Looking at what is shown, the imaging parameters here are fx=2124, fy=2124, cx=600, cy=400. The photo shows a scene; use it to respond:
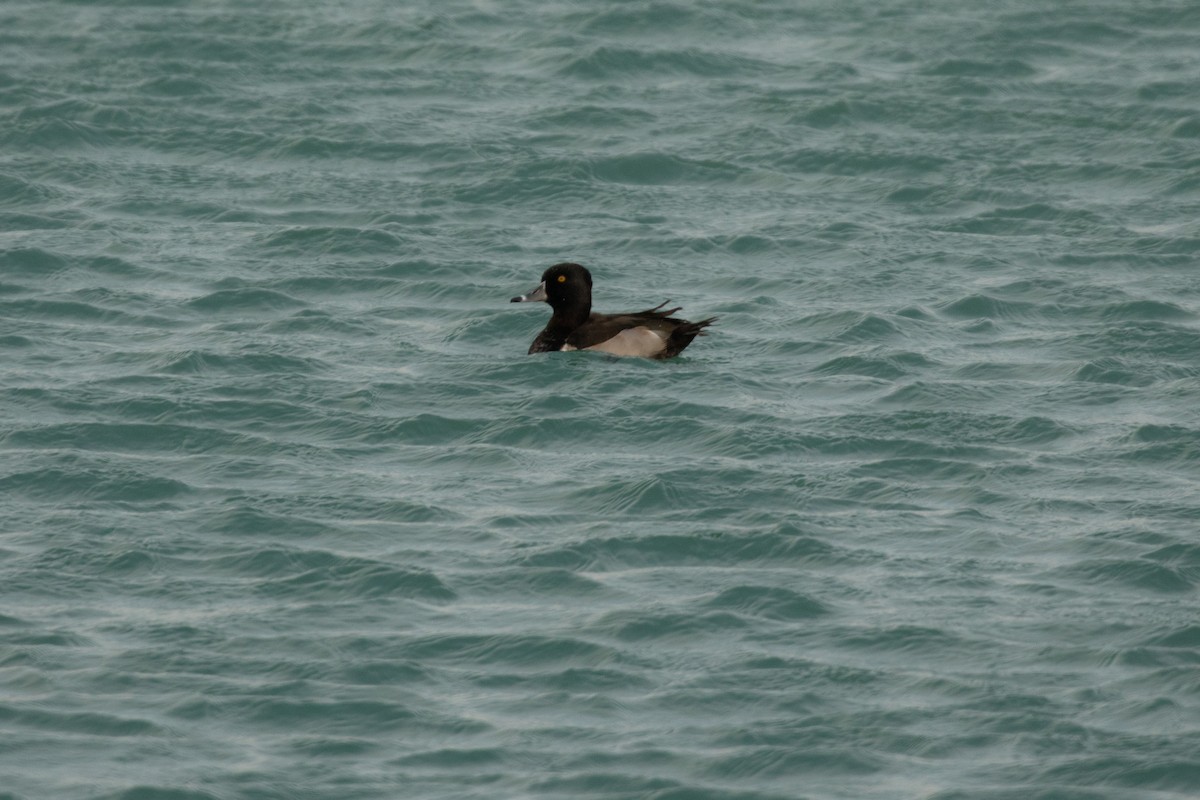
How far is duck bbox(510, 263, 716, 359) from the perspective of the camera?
46.7 ft

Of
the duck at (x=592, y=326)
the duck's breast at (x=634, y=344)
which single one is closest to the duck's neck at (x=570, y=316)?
the duck at (x=592, y=326)

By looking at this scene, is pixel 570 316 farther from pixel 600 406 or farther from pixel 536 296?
pixel 600 406

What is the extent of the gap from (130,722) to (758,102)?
12.6 metres

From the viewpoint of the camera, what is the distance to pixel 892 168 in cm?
1867

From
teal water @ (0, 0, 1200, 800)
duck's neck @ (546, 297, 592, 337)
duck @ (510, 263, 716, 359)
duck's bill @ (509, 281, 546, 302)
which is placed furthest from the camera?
duck's bill @ (509, 281, 546, 302)

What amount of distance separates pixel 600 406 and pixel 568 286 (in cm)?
147

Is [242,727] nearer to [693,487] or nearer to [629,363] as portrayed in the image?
[693,487]

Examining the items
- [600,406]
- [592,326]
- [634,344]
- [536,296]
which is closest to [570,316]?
[592,326]

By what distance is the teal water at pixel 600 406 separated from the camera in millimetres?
9172

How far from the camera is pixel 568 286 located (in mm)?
14578

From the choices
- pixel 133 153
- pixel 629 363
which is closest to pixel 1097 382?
pixel 629 363

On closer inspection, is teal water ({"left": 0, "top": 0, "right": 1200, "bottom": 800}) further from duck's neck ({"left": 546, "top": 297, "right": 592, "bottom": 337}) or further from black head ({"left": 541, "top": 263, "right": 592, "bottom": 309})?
black head ({"left": 541, "top": 263, "right": 592, "bottom": 309})

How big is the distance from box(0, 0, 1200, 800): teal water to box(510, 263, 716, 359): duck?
0.19 metres

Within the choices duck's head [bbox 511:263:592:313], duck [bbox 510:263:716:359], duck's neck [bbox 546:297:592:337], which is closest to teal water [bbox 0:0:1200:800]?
duck [bbox 510:263:716:359]
